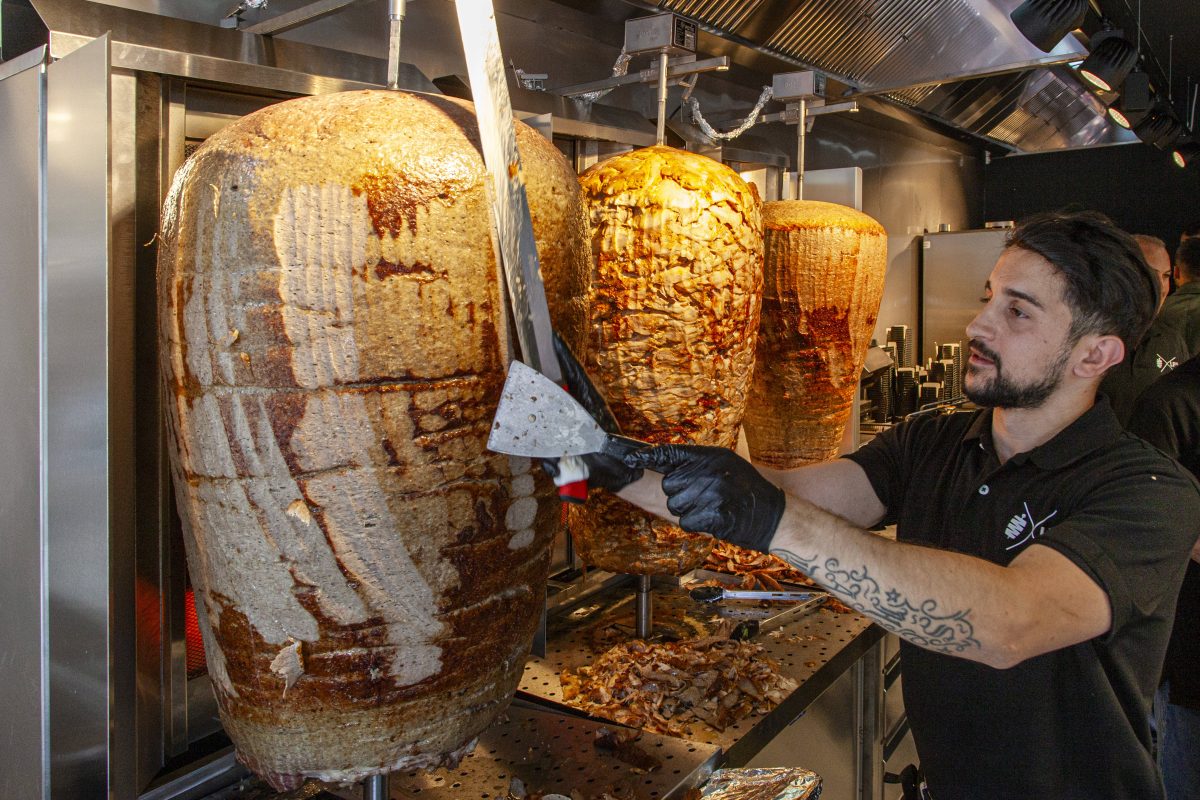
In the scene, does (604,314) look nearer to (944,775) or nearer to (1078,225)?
(1078,225)

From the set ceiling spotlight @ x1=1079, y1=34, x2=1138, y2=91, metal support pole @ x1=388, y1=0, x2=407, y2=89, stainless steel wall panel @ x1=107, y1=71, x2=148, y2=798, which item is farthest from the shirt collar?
ceiling spotlight @ x1=1079, y1=34, x2=1138, y2=91

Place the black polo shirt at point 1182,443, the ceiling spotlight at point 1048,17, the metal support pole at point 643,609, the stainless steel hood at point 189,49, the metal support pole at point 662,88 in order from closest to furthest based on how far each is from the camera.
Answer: the stainless steel hood at point 189,49
the metal support pole at point 662,88
the metal support pole at point 643,609
the black polo shirt at point 1182,443
the ceiling spotlight at point 1048,17

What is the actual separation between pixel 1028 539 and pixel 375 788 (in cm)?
112

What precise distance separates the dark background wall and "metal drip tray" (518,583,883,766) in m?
6.65

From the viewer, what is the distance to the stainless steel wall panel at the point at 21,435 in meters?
1.19

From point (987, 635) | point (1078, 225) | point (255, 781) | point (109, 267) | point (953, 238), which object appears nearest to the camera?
point (109, 267)

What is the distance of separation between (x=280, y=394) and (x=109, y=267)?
365mm

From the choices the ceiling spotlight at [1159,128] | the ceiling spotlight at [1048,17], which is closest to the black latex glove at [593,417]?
the ceiling spotlight at [1048,17]

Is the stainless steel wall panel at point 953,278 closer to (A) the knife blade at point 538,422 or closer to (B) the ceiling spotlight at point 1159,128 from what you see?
(B) the ceiling spotlight at point 1159,128

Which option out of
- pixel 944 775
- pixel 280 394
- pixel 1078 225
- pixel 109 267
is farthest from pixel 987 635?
pixel 109 267

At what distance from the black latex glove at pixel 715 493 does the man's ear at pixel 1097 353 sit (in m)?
0.78

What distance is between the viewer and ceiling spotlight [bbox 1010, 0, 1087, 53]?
2768mm

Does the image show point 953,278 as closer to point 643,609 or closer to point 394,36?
point 643,609

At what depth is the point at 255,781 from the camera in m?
1.40
